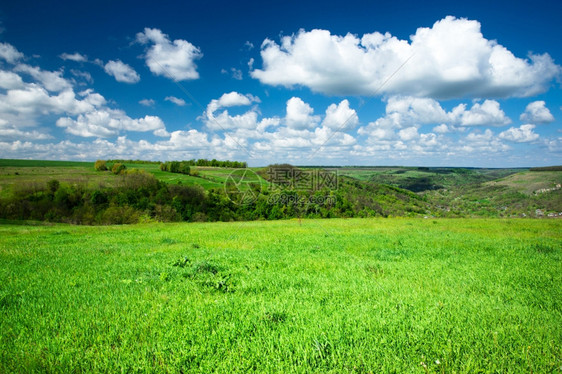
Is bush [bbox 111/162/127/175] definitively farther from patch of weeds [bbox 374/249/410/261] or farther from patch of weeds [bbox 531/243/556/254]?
patch of weeds [bbox 531/243/556/254]

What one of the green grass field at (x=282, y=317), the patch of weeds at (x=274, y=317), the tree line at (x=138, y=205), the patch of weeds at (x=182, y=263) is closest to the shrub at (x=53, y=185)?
the tree line at (x=138, y=205)

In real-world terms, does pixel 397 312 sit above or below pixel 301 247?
above

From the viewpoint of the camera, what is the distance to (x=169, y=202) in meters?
73.1

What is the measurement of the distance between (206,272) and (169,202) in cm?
7357

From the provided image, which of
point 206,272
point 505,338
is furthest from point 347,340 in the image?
point 206,272

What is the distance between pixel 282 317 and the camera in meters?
4.04

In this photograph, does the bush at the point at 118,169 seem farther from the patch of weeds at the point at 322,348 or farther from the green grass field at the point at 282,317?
the patch of weeds at the point at 322,348

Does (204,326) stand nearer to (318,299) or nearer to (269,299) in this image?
(269,299)

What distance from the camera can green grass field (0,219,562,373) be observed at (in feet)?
9.94

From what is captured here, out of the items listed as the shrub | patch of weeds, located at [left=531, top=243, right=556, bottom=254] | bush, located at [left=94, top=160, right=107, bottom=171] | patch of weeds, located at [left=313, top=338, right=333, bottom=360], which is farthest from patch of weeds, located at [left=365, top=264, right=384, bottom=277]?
bush, located at [left=94, top=160, right=107, bottom=171]

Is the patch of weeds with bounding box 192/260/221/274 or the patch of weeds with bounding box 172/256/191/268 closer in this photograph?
the patch of weeds with bounding box 192/260/221/274

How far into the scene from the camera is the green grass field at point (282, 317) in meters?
3.03
